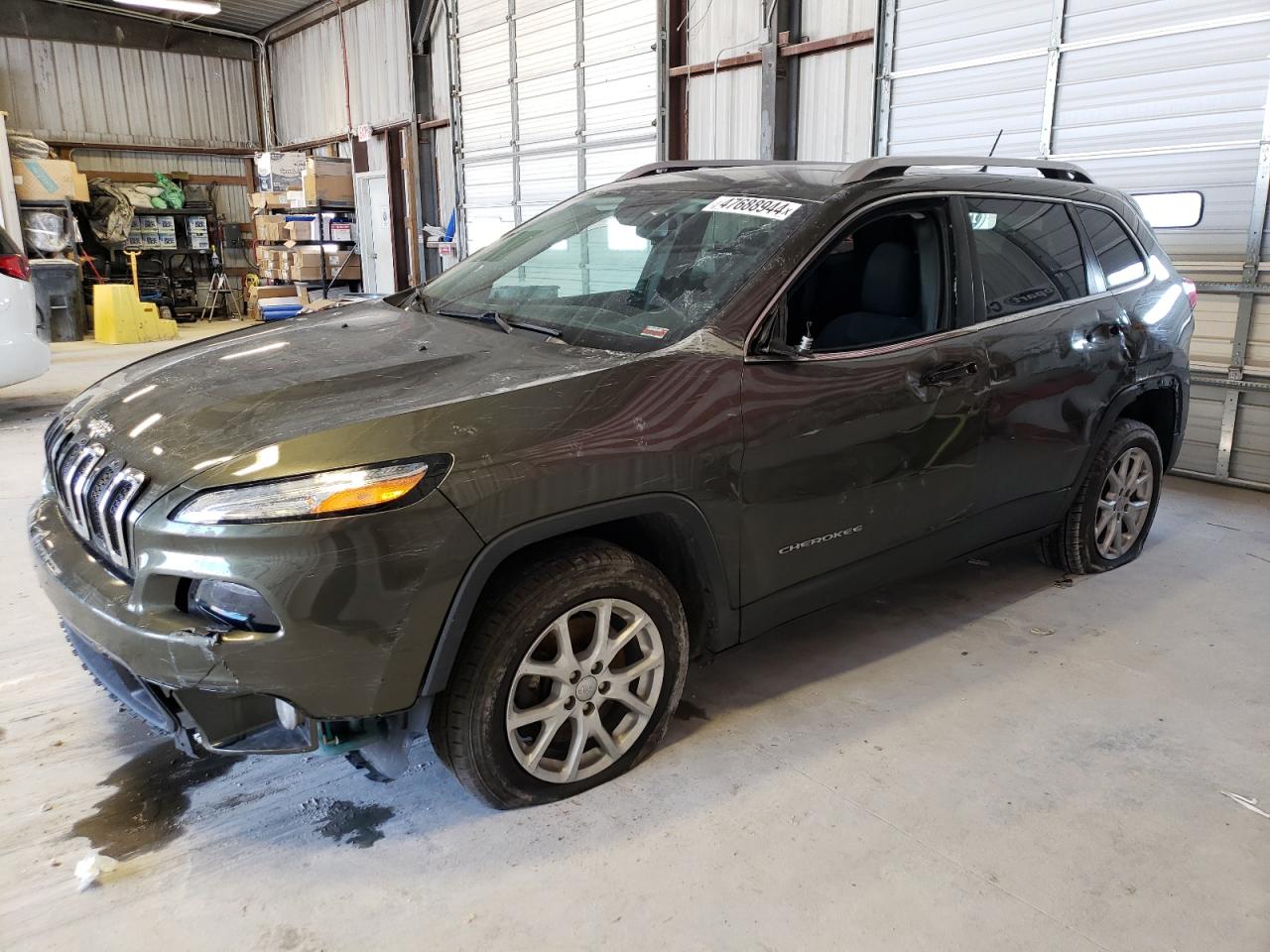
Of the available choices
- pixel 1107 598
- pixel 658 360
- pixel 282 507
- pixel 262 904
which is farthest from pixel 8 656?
pixel 1107 598

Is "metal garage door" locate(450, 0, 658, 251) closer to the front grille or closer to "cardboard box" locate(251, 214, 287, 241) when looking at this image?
"cardboard box" locate(251, 214, 287, 241)

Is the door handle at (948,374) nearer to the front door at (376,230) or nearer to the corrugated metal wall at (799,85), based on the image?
the corrugated metal wall at (799,85)

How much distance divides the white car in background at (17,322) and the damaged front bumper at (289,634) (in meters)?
5.43

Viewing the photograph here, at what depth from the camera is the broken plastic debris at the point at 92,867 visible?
6.77 feet

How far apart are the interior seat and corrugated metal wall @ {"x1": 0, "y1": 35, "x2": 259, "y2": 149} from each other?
17610 mm

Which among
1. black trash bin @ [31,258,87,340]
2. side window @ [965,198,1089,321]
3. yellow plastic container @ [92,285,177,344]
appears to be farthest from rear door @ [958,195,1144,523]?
yellow plastic container @ [92,285,177,344]

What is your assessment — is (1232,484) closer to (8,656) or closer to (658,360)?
(658,360)

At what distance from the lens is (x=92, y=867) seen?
211 centimetres

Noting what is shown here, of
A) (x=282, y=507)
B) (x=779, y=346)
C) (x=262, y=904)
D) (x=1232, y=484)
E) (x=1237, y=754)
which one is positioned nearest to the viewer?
(x=282, y=507)

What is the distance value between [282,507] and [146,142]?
18893 mm

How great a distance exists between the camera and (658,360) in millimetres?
2291

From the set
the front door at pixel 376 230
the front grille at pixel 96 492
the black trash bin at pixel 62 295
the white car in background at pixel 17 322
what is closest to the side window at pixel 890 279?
the front grille at pixel 96 492

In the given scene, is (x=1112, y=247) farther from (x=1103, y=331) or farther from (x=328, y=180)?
(x=328, y=180)

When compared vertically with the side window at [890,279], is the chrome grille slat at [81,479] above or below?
below
